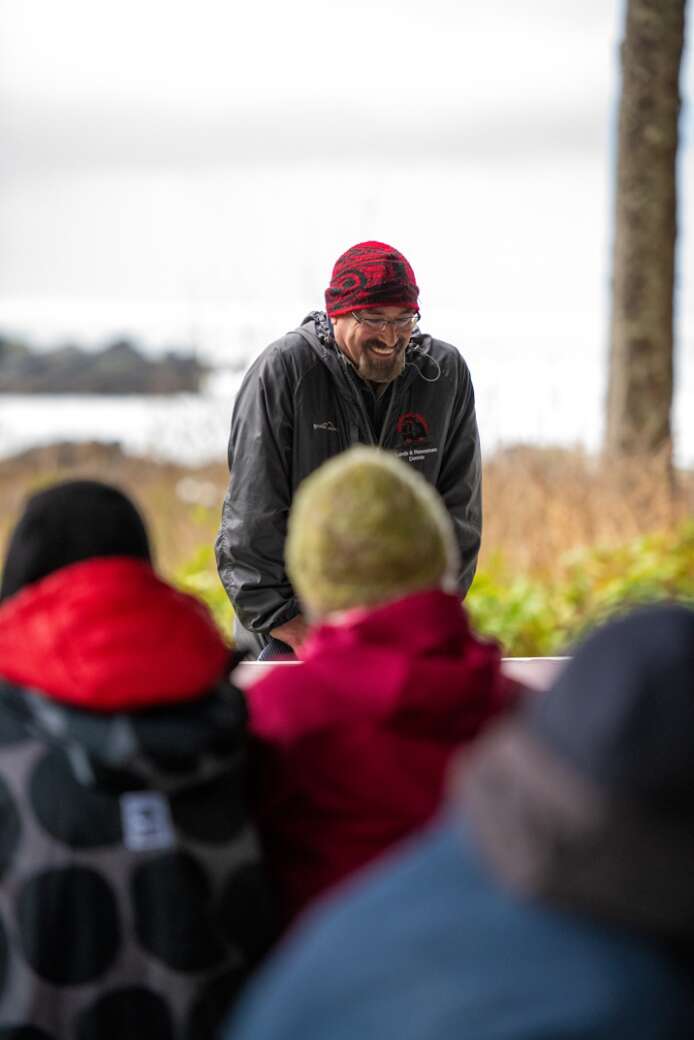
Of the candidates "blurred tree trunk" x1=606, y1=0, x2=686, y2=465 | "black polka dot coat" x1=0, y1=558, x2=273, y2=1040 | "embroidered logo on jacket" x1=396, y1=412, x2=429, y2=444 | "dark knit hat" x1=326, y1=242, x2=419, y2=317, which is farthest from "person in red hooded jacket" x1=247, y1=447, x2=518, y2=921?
"blurred tree trunk" x1=606, y1=0, x2=686, y2=465

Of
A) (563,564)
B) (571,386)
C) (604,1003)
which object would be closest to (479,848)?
(604,1003)

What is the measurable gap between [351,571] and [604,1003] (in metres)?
0.82

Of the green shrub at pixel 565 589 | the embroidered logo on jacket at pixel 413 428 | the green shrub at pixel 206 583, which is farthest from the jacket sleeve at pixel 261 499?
the green shrub at pixel 206 583

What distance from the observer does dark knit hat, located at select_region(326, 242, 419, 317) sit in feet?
10.3

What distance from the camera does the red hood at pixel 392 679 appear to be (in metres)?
1.77

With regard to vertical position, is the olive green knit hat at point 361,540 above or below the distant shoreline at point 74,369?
above

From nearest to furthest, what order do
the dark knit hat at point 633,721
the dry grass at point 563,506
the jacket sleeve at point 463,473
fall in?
the dark knit hat at point 633,721 < the jacket sleeve at point 463,473 < the dry grass at point 563,506

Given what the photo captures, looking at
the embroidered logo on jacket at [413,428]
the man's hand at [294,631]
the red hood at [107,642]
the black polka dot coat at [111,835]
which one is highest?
the embroidered logo on jacket at [413,428]

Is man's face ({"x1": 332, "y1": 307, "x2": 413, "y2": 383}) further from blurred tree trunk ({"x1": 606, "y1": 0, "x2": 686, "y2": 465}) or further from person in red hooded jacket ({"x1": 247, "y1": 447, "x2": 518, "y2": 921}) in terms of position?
blurred tree trunk ({"x1": 606, "y1": 0, "x2": 686, "y2": 465})

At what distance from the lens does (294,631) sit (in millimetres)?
3273

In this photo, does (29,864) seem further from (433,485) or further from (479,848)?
(433,485)

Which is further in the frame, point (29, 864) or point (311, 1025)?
point (29, 864)

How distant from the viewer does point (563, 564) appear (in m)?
6.14

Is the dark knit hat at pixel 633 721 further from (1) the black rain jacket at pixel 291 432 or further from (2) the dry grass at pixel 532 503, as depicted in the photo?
(2) the dry grass at pixel 532 503
